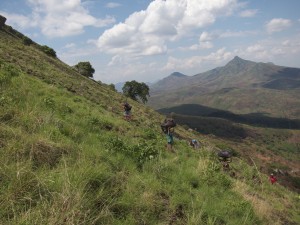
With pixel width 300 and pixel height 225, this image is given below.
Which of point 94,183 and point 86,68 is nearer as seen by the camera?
point 94,183

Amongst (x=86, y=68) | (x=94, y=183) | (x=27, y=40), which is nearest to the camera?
(x=94, y=183)

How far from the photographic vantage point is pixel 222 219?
7.18m

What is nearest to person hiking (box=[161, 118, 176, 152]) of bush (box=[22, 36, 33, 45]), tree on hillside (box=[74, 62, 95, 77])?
bush (box=[22, 36, 33, 45])

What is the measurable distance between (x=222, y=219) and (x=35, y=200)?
423cm

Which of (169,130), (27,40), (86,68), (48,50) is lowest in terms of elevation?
(169,130)

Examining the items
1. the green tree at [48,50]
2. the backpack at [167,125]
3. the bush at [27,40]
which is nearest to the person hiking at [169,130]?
the backpack at [167,125]

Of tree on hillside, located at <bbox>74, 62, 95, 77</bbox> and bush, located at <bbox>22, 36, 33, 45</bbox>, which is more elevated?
bush, located at <bbox>22, 36, 33, 45</bbox>

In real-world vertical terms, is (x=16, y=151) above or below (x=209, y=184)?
above

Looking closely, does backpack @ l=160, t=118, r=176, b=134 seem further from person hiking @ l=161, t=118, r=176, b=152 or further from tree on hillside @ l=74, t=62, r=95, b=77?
tree on hillside @ l=74, t=62, r=95, b=77

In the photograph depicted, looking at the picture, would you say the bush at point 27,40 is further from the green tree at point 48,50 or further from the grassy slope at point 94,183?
the grassy slope at point 94,183

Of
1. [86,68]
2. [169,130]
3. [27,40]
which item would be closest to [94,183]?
[169,130]

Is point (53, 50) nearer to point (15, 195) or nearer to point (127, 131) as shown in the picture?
point (127, 131)

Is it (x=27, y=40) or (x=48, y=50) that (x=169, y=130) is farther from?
(x=27, y=40)

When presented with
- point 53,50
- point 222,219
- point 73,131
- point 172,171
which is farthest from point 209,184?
point 53,50
